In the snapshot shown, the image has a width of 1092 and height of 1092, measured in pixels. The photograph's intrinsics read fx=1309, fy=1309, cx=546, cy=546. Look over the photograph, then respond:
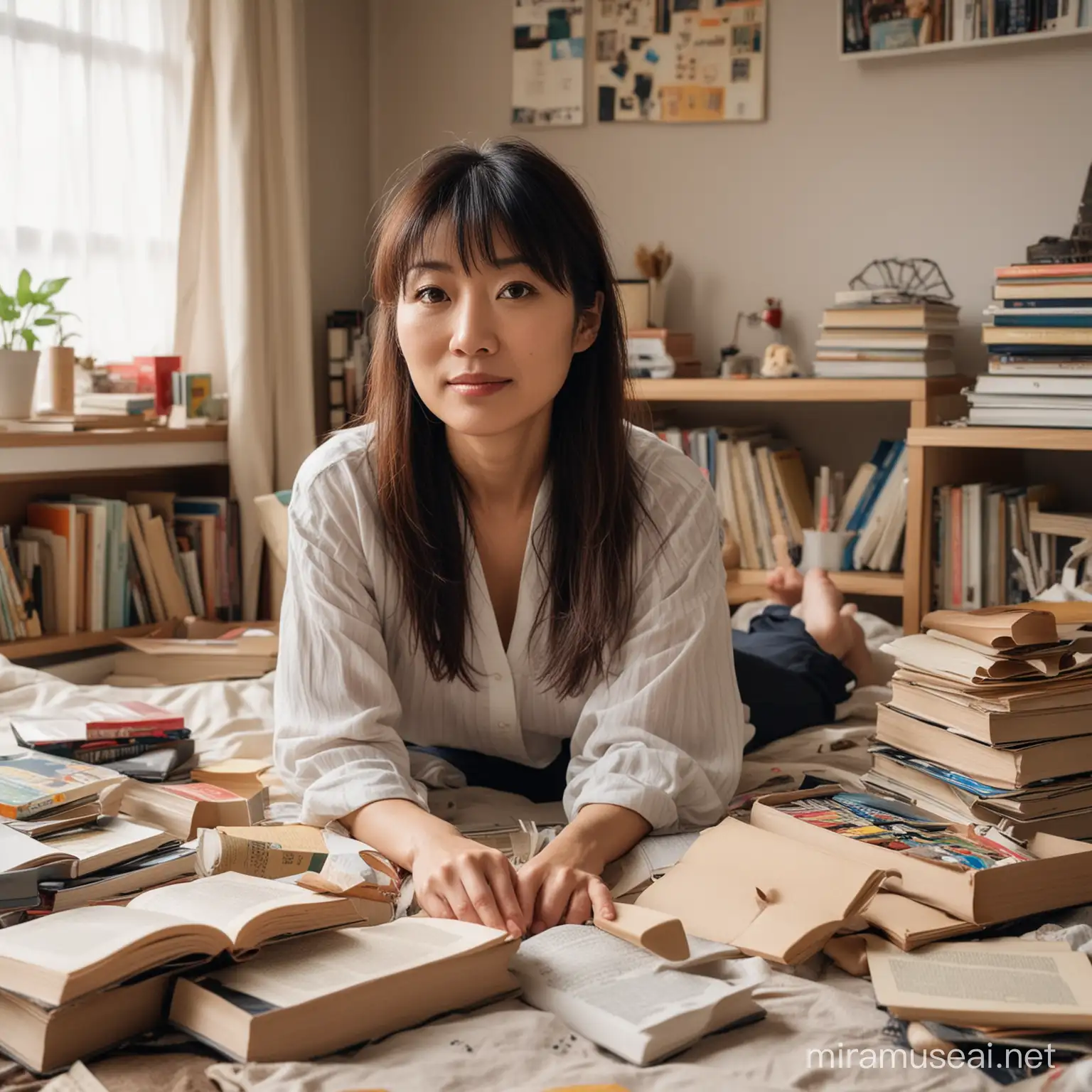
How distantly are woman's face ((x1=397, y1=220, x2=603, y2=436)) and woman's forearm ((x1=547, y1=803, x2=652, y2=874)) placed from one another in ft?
1.40

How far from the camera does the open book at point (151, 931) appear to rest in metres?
0.90

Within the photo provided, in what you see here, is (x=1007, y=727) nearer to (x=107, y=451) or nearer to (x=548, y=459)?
(x=548, y=459)

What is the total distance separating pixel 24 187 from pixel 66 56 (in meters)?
0.31

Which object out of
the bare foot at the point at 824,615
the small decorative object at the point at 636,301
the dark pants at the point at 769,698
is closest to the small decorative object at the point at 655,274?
the small decorative object at the point at 636,301

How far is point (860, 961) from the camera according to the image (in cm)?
111

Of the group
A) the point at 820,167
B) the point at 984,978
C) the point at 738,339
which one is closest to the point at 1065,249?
the point at 820,167

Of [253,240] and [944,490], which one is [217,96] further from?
[944,490]

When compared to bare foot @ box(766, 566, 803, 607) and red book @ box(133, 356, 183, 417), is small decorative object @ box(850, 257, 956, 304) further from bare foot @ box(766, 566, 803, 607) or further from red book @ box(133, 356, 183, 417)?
red book @ box(133, 356, 183, 417)

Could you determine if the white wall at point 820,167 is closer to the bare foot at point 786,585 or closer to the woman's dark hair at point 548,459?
the bare foot at point 786,585

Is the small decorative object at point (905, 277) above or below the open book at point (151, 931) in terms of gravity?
above

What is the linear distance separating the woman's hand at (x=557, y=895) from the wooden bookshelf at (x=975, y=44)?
2.35 meters

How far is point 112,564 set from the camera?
2781 millimetres

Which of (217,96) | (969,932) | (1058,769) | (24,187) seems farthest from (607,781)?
(217,96)

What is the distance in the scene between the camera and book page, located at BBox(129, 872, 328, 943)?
99 centimetres
